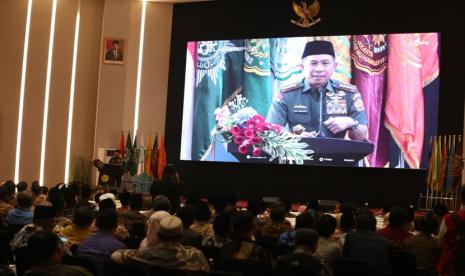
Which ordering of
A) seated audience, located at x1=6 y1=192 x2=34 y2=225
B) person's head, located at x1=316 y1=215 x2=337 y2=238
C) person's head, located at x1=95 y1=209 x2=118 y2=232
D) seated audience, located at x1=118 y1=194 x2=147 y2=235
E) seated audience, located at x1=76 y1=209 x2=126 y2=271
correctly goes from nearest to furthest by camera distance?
seated audience, located at x1=76 y1=209 x2=126 y2=271 < person's head, located at x1=95 y1=209 x2=118 y2=232 < person's head, located at x1=316 y1=215 x2=337 y2=238 < seated audience, located at x1=6 y1=192 x2=34 y2=225 < seated audience, located at x1=118 y1=194 x2=147 y2=235

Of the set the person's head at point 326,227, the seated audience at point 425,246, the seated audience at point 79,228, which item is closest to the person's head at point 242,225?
the person's head at point 326,227

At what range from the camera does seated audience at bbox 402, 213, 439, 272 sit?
16.6 ft

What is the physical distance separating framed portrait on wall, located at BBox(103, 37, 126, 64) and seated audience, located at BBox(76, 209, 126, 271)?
457 inches

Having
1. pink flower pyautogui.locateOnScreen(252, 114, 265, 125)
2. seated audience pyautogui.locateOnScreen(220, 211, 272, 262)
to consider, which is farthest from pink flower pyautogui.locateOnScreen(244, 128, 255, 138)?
seated audience pyautogui.locateOnScreen(220, 211, 272, 262)

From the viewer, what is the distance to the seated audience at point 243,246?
4215 mm

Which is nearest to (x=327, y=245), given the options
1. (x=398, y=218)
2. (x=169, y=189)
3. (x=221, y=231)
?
(x=221, y=231)

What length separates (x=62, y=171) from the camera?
599 inches

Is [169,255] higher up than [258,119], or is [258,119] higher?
[258,119]

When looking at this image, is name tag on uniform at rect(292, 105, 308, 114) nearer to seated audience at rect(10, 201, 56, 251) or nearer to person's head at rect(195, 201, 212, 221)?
person's head at rect(195, 201, 212, 221)

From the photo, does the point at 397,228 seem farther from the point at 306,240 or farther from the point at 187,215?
the point at 187,215

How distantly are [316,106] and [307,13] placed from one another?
227 centimetres

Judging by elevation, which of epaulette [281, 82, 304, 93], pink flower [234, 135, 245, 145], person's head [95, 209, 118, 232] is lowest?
person's head [95, 209, 118, 232]

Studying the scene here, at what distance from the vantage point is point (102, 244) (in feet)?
14.2

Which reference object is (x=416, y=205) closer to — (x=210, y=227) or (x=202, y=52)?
(x=202, y=52)
